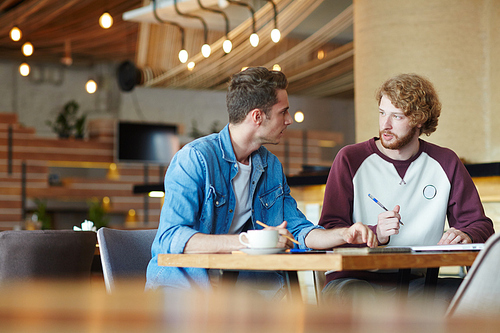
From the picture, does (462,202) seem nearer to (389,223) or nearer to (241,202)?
(389,223)

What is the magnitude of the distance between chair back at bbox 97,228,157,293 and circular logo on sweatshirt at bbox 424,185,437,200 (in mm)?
979

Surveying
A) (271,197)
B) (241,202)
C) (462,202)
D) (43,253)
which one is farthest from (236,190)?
(43,253)

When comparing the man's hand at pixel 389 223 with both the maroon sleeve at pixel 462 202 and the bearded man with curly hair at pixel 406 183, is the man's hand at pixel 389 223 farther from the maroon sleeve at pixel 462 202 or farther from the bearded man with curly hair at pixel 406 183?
the maroon sleeve at pixel 462 202

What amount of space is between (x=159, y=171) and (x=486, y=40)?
9152mm

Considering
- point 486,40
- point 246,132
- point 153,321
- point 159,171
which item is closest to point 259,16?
point 486,40

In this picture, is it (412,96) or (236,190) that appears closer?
(236,190)

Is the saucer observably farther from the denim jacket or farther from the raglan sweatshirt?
the raglan sweatshirt

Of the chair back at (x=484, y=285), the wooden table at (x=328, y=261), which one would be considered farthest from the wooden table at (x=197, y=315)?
the wooden table at (x=328, y=261)

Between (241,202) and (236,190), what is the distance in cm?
4

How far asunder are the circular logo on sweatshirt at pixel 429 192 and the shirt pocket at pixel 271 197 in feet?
1.63

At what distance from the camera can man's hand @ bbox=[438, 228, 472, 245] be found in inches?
70.6

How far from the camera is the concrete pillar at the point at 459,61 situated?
4.12 m

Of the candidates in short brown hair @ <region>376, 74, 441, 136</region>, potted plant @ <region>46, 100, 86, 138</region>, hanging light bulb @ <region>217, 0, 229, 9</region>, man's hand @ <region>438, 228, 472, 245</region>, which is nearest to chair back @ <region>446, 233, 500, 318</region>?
A: man's hand @ <region>438, 228, 472, 245</region>

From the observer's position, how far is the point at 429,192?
202 centimetres
